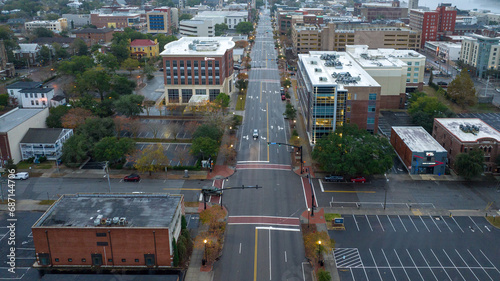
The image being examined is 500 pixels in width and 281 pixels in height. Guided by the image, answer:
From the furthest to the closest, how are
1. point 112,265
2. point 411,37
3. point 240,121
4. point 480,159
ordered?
point 411,37 → point 240,121 → point 480,159 → point 112,265

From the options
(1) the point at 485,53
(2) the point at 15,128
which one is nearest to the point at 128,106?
(2) the point at 15,128

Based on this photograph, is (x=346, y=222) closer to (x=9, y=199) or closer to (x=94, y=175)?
(x=94, y=175)

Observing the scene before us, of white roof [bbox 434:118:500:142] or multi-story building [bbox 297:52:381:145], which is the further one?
multi-story building [bbox 297:52:381:145]

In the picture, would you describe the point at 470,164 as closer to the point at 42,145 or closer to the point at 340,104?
the point at 340,104

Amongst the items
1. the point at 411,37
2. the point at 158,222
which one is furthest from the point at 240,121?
the point at 411,37

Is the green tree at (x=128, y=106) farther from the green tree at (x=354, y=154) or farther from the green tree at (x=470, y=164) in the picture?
the green tree at (x=470, y=164)

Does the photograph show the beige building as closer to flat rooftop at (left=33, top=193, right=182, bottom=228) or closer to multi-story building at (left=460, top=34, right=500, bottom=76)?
flat rooftop at (left=33, top=193, right=182, bottom=228)

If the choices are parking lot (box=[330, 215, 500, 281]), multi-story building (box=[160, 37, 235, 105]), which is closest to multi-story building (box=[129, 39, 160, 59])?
multi-story building (box=[160, 37, 235, 105])
